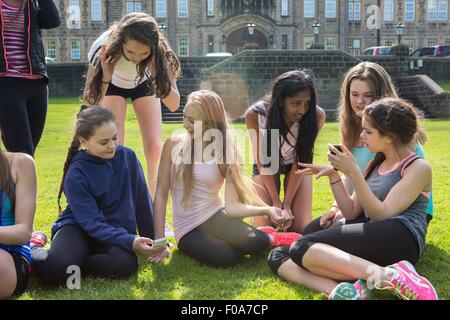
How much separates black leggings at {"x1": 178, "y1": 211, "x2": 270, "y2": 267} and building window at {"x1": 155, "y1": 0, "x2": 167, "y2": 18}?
41.1 meters

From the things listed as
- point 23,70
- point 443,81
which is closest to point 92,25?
point 443,81

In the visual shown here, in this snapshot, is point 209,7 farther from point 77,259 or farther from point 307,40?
point 77,259

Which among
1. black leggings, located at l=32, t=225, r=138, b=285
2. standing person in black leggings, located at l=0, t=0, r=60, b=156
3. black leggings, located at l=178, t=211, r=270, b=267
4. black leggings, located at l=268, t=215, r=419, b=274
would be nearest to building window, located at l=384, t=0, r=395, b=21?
standing person in black leggings, located at l=0, t=0, r=60, b=156

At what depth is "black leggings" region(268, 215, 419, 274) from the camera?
3275mm

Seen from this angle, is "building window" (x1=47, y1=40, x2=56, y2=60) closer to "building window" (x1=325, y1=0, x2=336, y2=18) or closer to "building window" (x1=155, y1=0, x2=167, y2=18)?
"building window" (x1=155, y1=0, x2=167, y2=18)

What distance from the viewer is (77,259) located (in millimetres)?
3508

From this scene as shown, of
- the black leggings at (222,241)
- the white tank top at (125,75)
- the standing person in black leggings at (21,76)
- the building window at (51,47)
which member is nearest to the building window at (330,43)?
the building window at (51,47)

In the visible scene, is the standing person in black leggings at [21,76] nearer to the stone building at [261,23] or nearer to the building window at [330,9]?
the stone building at [261,23]

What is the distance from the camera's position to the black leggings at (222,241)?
384 cm

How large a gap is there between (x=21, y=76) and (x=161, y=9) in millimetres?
40653

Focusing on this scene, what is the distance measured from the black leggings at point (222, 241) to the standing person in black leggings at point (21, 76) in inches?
57.0

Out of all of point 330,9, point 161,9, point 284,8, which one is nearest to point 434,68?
point 284,8
